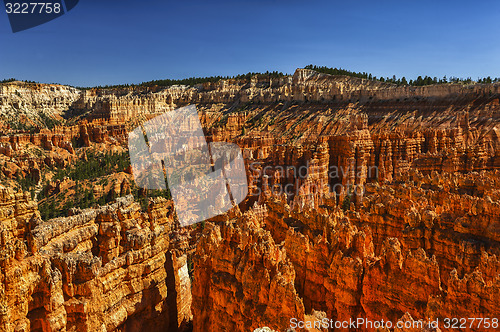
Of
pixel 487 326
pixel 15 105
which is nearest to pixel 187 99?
pixel 15 105

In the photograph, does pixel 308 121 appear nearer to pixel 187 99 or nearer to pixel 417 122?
pixel 417 122

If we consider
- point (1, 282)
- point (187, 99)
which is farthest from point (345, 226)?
point (187, 99)

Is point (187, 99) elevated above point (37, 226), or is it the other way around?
point (187, 99)

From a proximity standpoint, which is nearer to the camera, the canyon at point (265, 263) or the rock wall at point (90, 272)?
the rock wall at point (90, 272)

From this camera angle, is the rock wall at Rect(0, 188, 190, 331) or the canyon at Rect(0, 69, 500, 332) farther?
the canyon at Rect(0, 69, 500, 332)

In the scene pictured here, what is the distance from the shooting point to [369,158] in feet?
122

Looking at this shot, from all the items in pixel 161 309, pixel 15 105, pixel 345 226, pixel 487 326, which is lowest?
pixel 161 309

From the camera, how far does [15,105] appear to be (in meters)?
102

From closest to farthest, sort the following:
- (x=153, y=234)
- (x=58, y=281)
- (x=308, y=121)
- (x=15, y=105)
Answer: (x=58, y=281)
(x=153, y=234)
(x=308, y=121)
(x=15, y=105)

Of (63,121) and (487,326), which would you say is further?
(63,121)

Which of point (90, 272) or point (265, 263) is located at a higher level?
point (90, 272)

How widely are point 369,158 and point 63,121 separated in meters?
98.9

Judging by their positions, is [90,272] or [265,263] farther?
[265,263]

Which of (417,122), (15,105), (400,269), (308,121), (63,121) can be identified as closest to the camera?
(400,269)
